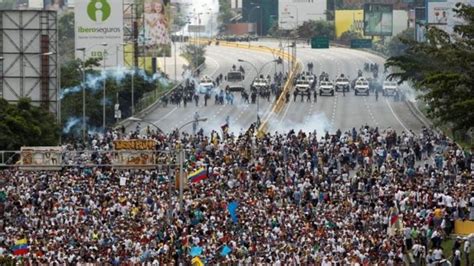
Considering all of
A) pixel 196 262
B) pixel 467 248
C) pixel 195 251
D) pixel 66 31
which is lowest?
pixel 196 262

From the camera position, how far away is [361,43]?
178500 mm

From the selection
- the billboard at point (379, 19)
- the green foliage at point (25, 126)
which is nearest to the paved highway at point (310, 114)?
the green foliage at point (25, 126)

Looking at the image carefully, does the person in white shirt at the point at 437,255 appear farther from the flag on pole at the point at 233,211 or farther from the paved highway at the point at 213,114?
the paved highway at the point at 213,114

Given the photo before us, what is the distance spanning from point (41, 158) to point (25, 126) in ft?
32.1

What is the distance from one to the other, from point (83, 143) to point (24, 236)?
25.8 metres

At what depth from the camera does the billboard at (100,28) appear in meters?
119

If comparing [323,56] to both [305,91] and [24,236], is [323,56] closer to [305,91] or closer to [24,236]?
[305,91]

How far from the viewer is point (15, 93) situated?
8625cm

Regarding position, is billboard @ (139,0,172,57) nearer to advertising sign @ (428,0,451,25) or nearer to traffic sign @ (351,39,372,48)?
advertising sign @ (428,0,451,25)

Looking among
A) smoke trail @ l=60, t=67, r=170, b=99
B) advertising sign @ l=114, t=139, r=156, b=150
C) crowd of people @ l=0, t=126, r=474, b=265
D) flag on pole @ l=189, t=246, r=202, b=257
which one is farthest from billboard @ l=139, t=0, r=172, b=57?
flag on pole @ l=189, t=246, r=202, b=257

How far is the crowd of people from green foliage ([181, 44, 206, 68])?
7953 cm

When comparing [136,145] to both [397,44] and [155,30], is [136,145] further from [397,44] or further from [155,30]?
[397,44]

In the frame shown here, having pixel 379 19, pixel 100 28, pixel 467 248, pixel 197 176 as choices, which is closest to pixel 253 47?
pixel 379 19

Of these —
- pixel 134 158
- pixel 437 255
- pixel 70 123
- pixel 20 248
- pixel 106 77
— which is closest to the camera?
pixel 437 255
